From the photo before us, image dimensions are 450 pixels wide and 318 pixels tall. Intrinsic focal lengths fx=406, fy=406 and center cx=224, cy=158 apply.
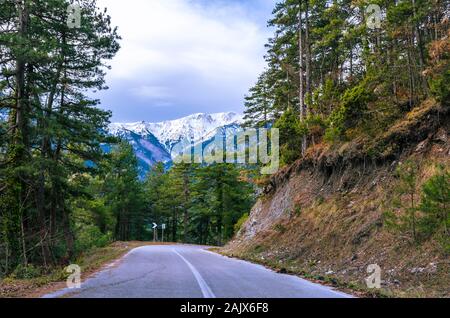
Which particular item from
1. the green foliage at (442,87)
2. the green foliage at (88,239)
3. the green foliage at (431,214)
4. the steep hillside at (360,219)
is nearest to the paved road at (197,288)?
the steep hillside at (360,219)

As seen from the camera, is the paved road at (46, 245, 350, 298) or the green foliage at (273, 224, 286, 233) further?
the green foliage at (273, 224, 286, 233)

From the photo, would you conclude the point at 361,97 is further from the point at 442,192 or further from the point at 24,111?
the point at 24,111

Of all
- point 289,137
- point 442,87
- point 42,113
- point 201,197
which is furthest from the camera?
point 201,197

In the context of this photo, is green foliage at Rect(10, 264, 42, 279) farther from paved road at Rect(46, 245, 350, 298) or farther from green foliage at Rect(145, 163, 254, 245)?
green foliage at Rect(145, 163, 254, 245)

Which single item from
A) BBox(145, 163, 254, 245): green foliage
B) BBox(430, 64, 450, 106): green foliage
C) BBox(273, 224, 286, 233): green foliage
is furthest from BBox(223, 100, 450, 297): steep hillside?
BBox(145, 163, 254, 245): green foliage

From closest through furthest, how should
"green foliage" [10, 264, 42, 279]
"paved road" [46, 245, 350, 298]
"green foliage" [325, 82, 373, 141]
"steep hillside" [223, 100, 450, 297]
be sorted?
"paved road" [46, 245, 350, 298] → "steep hillside" [223, 100, 450, 297] → "green foliage" [10, 264, 42, 279] → "green foliage" [325, 82, 373, 141]

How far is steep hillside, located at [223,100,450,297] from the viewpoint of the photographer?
11.8 metres

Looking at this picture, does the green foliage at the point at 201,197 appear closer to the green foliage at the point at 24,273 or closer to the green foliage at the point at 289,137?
the green foliage at the point at 289,137

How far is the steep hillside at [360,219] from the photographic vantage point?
11789 millimetres

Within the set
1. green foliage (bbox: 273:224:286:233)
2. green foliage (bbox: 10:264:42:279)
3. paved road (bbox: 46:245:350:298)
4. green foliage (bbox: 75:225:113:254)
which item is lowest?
green foliage (bbox: 75:225:113:254)

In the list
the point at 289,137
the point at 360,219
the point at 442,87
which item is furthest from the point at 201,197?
the point at 442,87

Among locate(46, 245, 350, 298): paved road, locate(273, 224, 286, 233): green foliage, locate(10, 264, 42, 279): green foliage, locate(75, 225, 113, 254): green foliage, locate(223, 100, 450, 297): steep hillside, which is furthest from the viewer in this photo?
locate(75, 225, 113, 254): green foliage

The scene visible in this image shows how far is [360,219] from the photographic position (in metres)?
16.7

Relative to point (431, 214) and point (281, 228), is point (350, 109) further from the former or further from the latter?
point (431, 214)
